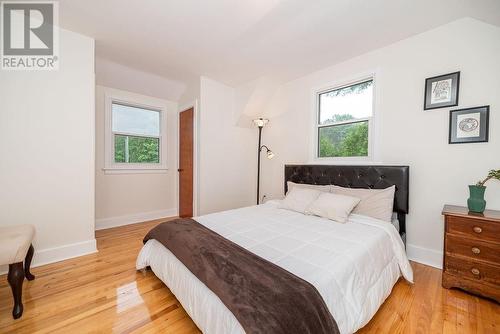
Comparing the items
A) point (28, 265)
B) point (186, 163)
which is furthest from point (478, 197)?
point (28, 265)

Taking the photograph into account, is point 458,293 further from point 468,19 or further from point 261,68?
point 261,68

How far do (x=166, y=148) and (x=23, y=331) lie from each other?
10.1 feet

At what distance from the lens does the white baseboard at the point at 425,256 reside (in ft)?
6.82

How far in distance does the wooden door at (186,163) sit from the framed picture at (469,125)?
11.3ft

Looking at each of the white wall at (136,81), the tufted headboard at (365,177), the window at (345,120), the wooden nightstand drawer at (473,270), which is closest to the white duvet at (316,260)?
the wooden nightstand drawer at (473,270)

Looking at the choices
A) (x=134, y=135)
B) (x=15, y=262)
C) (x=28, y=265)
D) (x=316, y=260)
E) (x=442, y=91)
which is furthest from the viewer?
(x=134, y=135)

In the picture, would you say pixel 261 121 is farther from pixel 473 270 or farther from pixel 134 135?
pixel 473 270

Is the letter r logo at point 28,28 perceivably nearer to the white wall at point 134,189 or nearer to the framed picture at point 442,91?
the white wall at point 134,189

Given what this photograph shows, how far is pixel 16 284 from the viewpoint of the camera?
4.66 feet

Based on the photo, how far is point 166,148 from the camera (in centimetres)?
402

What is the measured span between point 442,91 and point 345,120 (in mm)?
1002

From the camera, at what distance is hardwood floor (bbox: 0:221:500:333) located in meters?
1.34

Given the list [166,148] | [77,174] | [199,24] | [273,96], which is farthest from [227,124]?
[77,174]

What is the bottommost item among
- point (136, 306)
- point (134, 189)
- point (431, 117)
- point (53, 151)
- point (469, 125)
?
point (136, 306)
